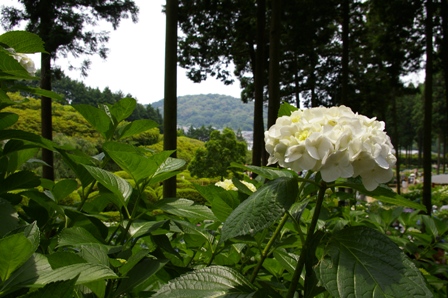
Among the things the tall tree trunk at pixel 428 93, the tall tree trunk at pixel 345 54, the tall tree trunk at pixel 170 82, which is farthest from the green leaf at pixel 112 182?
the tall tree trunk at pixel 345 54

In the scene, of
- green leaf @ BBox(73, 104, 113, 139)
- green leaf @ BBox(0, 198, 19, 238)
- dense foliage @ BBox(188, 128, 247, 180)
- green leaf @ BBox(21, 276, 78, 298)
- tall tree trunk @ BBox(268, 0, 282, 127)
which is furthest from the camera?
dense foliage @ BBox(188, 128, 247, 180)

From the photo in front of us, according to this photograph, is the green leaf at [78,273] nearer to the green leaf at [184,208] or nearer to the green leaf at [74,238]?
the green leaf at [74,238]

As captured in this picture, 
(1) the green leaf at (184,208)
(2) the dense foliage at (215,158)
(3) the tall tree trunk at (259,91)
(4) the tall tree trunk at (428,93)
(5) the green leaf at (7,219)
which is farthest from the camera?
(2) the dense foliage at (215,158)

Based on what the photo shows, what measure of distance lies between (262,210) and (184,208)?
263mm

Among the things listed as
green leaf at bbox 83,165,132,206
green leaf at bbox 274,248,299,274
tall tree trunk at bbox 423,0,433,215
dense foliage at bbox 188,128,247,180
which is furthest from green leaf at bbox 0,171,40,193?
dense foliage at bbox 188,128,247,180

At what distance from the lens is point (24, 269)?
0.51 metres

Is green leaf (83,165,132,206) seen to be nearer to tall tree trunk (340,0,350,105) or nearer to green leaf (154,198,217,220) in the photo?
green leaf (154,198,217,220)

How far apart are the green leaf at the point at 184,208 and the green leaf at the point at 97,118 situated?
0.29 m

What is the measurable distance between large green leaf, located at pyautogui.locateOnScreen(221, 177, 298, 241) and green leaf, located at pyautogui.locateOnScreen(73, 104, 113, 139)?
516mm

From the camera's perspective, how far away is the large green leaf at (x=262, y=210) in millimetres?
630

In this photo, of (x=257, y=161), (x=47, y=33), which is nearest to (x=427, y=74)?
(x=257, y=161)

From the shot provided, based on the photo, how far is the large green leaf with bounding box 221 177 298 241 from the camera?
63cm

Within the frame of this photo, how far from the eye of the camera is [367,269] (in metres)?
0.62

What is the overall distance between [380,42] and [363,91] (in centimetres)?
751
